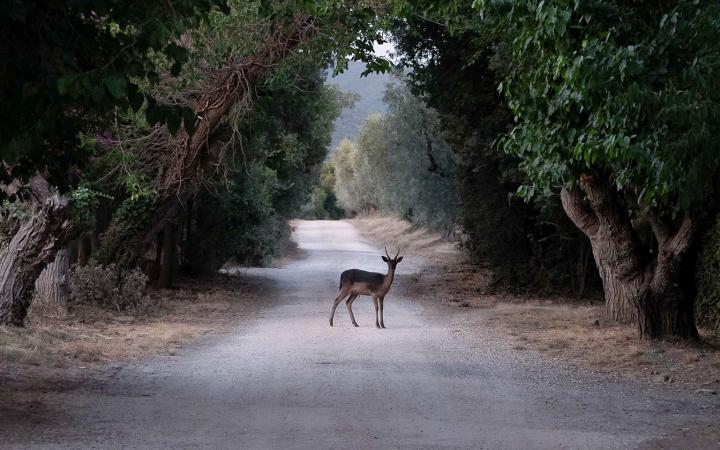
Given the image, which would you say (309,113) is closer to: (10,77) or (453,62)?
(453,62)

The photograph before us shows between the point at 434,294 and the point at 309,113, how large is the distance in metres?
6.53

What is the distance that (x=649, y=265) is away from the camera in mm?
14578

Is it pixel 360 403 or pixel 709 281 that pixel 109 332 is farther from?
pixel 709 281

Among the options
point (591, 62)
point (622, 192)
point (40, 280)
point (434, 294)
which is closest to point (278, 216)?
point (434, 294)

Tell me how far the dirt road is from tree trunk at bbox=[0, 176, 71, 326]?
8.50ft

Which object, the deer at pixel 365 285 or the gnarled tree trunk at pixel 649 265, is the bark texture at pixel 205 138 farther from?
the gnarled tree trunk at pixel 649 265

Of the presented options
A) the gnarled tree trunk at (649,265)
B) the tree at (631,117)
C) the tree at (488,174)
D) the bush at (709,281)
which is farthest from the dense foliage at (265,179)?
the bush at (709,281)

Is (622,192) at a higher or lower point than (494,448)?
higher

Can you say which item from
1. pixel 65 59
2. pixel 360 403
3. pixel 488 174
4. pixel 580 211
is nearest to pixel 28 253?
pixel 360 403

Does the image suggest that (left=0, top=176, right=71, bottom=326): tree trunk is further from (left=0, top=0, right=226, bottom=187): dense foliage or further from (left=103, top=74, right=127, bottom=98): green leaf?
(left=103, top=74, right=127, bottom=98): green leaf

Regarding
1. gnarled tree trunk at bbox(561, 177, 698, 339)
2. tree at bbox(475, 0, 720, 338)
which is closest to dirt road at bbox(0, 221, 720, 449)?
gnarled tree trunk at bbox(561, 177, 698, 339)

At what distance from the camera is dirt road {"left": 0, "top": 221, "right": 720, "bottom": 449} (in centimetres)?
794

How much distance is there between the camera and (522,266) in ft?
79.3

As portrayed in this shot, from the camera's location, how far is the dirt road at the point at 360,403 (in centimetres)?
794
